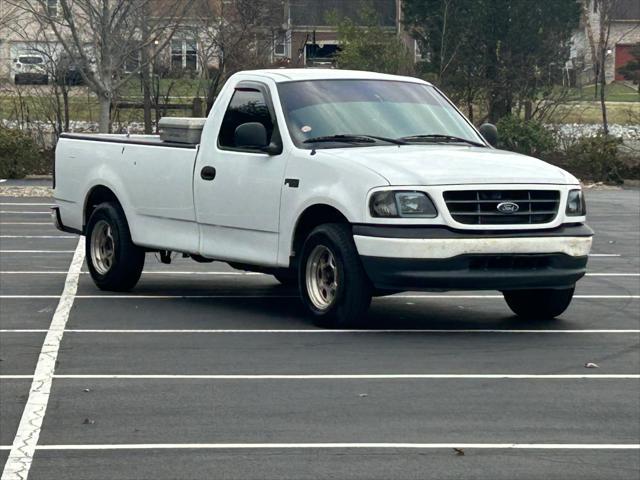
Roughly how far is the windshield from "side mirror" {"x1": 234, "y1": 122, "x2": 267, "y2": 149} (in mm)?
241

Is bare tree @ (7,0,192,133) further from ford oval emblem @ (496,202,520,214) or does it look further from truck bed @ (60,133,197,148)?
ford oval emblem @ (496,202,520,214)

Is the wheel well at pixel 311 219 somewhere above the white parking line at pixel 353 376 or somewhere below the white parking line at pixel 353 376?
above

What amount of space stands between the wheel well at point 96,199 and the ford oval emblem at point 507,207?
170 inches

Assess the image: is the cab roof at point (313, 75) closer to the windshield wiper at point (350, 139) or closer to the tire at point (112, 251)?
the windshield wiper at point (350, 139)

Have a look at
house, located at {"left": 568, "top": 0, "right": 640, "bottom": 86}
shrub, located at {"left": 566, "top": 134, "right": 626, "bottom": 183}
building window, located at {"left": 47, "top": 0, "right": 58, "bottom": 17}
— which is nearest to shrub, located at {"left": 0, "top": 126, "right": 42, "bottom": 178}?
building window, located at {"left": 47, "top": 0, "right": 58, "bottom": 17}

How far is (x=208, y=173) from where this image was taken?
1309cm

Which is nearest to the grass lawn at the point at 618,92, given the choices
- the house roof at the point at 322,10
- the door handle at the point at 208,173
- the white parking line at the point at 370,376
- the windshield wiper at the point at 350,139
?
the house roof at the point at 322,10

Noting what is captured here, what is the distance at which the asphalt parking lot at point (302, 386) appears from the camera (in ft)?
25.0

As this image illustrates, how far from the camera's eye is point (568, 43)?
38.8 m

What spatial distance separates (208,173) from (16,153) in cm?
2017

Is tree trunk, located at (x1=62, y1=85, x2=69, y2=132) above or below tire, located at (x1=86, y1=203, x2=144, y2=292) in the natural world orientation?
above

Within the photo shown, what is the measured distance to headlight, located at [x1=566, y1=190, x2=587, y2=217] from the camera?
1198 centimetres

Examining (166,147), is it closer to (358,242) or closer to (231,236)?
(231,236)

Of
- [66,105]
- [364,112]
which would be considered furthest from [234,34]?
[364,112]
